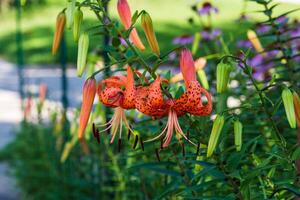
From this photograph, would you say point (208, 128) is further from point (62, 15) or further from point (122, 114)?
point (62, 15)

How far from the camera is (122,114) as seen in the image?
2.04 meters

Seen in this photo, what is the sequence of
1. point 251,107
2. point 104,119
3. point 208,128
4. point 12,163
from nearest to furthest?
point 251,107
point 208,128
point 104,119
point 12,163

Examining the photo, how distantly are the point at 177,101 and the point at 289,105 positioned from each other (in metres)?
0.27

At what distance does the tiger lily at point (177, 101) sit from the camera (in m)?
1.88

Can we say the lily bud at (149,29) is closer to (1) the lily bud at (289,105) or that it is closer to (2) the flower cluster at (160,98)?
(2) the flower cluster at (160,98)

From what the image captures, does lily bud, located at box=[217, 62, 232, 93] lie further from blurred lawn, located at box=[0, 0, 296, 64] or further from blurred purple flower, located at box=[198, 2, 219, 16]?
blurred lawn, located at box=[0, 0, 296, 64]

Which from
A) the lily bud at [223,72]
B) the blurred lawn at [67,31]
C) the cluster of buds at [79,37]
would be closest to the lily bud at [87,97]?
the cluster of buds at [79,37]

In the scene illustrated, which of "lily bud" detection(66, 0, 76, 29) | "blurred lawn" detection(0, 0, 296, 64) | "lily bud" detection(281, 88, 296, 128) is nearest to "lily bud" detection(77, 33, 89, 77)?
"lily bud" detection(66, 0, 76, 29)

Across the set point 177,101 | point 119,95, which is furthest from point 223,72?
point 119,95

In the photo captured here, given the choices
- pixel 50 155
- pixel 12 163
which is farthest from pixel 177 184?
pixel 12 163

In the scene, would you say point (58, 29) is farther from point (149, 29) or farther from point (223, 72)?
point (223, 72)

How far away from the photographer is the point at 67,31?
14133 millimetres

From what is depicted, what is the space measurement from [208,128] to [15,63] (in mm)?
9992

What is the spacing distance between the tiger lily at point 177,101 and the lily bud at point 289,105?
178 mm
